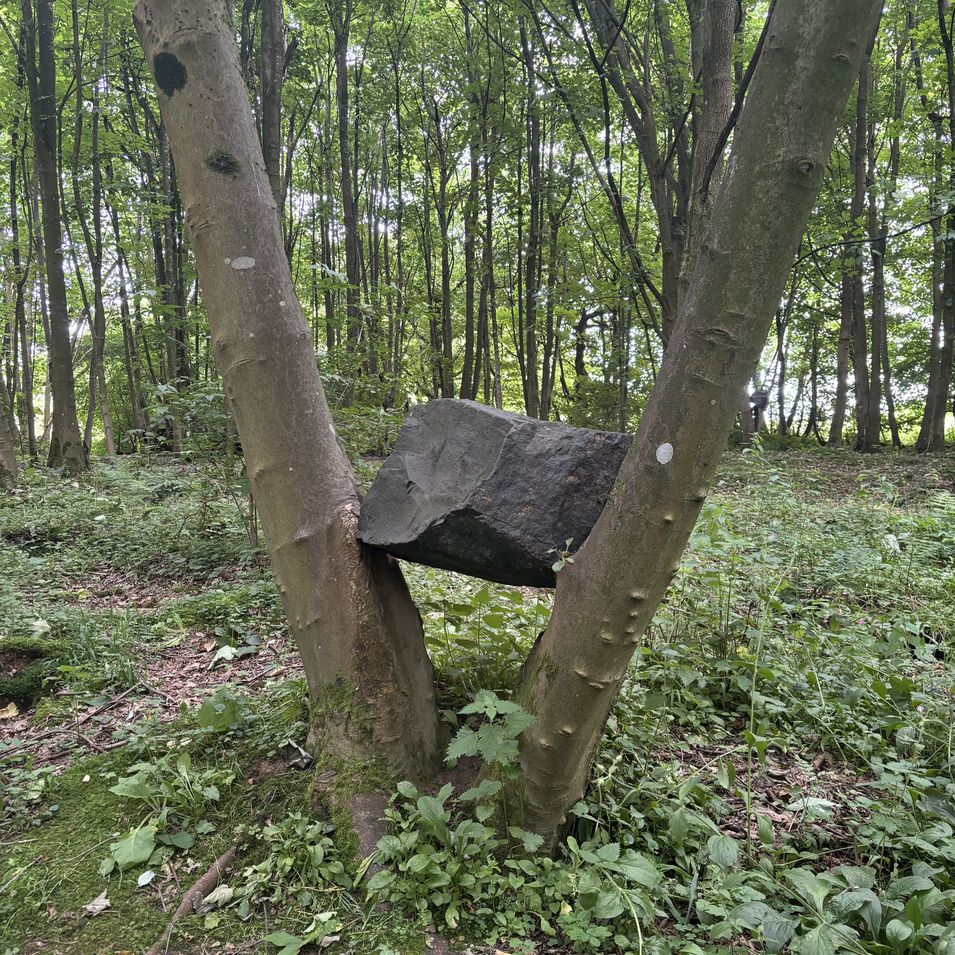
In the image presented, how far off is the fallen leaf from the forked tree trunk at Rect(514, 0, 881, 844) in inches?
54.4

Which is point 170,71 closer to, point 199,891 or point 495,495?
point 495,495

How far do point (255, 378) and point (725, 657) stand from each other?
256 cm

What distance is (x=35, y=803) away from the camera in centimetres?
222

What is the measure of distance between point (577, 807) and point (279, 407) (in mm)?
1657

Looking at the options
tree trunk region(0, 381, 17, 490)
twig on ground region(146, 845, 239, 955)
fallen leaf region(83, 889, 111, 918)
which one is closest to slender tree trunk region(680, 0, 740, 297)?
twig on ground region(146, 845, 239, 955)

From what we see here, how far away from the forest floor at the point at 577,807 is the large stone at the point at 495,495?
67cm

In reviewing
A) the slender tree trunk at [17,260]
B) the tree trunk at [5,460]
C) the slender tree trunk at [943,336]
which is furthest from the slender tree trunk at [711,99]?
the slender tree trunk at [17,260]

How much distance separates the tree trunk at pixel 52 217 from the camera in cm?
832

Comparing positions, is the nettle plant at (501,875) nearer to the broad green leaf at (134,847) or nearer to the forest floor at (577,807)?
the forest floor at (577,807)

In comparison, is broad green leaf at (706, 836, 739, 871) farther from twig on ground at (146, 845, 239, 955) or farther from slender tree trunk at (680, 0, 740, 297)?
slender tree trunk at (680, 0, 740, 297)

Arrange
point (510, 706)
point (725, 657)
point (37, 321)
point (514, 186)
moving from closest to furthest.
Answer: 1. point (510, 706)
2. point (725, 657)
3. point (514, 186)
4. point (37, 321)

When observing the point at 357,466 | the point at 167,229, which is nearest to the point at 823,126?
the point at 357,466

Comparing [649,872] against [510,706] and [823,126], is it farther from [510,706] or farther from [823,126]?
[823,126]

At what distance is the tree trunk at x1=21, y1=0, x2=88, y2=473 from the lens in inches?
328
